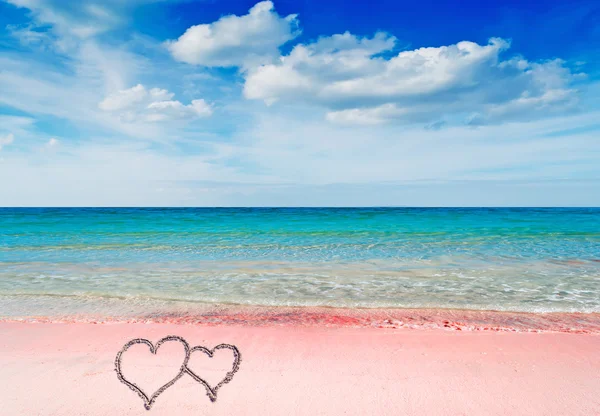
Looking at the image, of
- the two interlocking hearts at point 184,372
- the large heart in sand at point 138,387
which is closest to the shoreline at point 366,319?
the two interlocking hearts at point 184,372

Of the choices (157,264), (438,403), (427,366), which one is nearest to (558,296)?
→ (427,366)

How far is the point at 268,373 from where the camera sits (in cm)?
434

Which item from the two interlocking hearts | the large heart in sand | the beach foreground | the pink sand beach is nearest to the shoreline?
the pink sand beach

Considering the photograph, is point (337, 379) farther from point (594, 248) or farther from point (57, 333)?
point (594, 248)

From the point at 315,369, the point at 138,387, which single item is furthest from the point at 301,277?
the point at 138,387

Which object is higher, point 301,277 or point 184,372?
point 184,372

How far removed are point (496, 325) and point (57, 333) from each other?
7.14 meters

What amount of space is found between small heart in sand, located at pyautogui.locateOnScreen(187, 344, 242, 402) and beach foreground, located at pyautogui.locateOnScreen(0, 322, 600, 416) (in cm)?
4

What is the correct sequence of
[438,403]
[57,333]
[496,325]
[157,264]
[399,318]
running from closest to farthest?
[438,403], [57,333], [496,325], [399,318], [157,264]

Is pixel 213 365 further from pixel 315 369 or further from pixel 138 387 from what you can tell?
pixel 315 369

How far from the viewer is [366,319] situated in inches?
262

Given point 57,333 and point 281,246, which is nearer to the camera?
point 57,333

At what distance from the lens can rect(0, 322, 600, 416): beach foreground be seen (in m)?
3.68

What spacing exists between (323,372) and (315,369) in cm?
12
